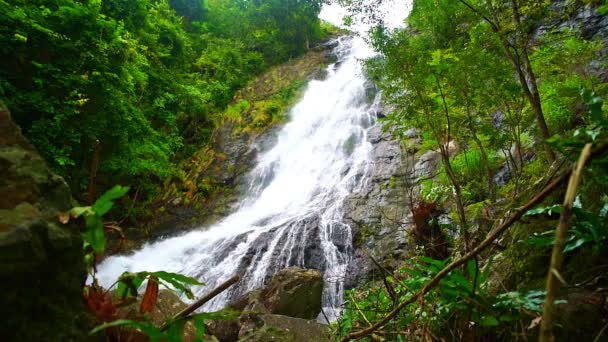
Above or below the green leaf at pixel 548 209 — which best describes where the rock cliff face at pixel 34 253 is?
below

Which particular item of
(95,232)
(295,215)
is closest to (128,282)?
(95,232)

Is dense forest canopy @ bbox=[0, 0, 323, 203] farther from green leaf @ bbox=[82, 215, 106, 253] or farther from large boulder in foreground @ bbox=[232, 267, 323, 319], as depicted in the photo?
green leaf @ bbox=[82, 215, 106, 253]

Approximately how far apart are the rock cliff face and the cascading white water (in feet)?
17.0

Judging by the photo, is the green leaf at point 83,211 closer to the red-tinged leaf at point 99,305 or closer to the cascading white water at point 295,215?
the red-tinged leaf at point 99,305

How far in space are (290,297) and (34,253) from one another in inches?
177

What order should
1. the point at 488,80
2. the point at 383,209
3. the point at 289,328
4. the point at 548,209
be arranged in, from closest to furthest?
the point at 548,209 < the point at 289,328 < the point at 488,80 < the point at 383,209

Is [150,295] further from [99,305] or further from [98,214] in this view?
[98,214]

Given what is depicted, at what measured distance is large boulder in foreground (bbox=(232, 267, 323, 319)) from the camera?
5238 millimetres

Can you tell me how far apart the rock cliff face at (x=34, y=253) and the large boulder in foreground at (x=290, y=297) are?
4157 millimetres

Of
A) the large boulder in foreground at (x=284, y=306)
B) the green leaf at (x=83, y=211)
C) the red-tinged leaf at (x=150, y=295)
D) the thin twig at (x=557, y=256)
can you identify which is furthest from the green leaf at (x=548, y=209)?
the large boulder in foreground at (x=284, y=306)

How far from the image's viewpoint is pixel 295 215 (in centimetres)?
985

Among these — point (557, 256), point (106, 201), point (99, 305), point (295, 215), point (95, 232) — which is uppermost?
point (557, 256)

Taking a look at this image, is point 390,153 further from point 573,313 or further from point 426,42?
point 573,313

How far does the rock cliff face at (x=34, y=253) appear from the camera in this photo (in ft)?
3.61
